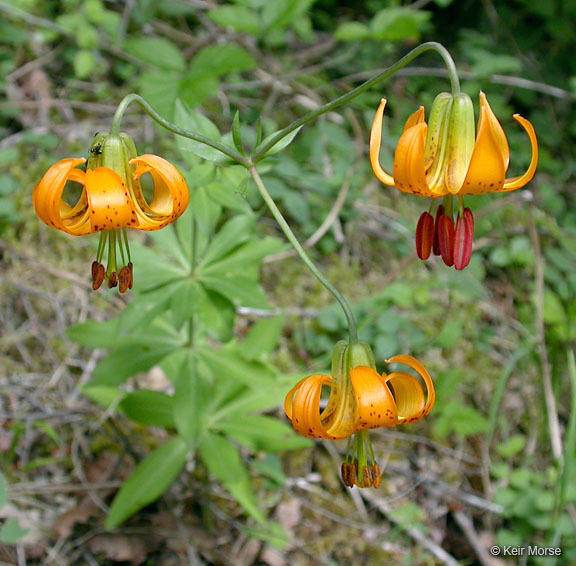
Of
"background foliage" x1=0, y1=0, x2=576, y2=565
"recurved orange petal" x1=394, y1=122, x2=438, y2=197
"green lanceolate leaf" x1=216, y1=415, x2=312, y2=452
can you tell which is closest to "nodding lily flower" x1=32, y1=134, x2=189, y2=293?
"background foliage" x1=0, y1=0, x2=576, y2=565

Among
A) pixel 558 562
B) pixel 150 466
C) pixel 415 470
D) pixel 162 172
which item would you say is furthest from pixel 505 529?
pixel 162 172

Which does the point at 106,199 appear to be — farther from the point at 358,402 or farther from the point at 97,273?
the point at 358,402

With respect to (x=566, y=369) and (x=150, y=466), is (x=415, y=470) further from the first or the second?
(x=150, y=466)

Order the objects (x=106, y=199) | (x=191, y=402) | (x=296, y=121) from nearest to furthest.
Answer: (x=106, y=199) < (x=296, y=121) < (x=191, y=402)

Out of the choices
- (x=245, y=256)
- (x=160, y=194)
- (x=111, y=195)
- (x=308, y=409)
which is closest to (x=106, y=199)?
(x=111, y=195)

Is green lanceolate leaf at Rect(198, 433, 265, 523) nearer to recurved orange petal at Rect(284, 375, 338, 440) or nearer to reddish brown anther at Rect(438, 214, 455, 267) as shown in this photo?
recurved orange petal at Rect(284, 375, 338, 440)

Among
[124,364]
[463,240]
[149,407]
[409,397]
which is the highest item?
[463,240]

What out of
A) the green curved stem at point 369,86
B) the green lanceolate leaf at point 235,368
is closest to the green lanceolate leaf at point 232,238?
the green lanceolate leaf at point 235,368

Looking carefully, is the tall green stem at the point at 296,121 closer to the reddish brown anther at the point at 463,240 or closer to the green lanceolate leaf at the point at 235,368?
the reddish brown anther at the point at 463,240
